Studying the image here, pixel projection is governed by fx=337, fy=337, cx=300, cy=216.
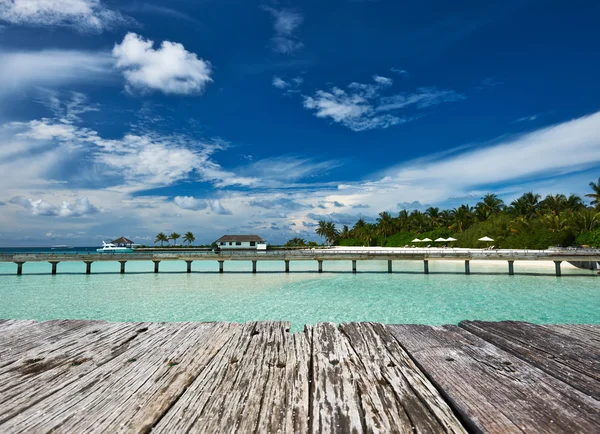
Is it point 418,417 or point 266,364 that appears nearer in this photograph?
point 418,417

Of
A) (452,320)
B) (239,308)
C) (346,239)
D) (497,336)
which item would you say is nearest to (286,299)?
(239,308)

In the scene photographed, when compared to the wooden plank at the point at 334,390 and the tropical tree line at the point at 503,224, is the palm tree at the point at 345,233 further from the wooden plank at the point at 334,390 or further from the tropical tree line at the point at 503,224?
the wooden plank at the point at 334,390

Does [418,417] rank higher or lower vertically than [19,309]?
higher

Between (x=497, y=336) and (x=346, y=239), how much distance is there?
94.7m

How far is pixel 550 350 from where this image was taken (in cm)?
245

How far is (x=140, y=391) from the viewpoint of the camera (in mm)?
1911

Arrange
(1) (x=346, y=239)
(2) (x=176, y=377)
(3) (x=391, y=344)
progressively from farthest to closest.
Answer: (1) (x=346, y=239) < (3) (x=391, y=344) < (2) (x=176, y=377)

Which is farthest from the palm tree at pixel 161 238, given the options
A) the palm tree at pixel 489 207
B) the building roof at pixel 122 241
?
the palm tree at pixel 489 207

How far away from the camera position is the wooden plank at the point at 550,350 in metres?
1.99

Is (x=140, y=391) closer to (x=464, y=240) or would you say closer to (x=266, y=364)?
(x=266, y=364)

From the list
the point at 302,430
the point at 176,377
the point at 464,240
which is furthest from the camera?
the point at 464,240

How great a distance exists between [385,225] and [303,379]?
8716 cm

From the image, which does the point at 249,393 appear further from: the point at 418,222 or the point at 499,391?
the point at 418,222

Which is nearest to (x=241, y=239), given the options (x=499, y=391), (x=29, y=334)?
(x=29, y=334)
